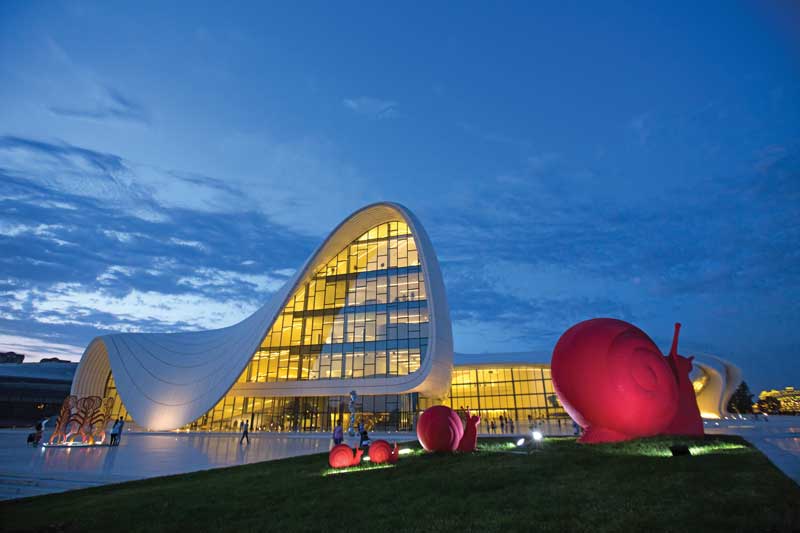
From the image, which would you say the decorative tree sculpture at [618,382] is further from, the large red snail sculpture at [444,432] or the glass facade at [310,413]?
the glass facade at [310,413]

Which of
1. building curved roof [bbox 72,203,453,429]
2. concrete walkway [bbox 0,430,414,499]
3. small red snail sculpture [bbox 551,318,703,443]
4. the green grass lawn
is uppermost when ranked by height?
building curved roof [bbox 72,203,453,429]

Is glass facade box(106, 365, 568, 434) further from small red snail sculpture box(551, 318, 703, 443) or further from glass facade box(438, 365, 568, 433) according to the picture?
small red snail sculpture box(551, 318, 703, 443)

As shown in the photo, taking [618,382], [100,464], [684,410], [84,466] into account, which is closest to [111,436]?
[100,464]

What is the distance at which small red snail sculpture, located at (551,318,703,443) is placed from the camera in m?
11.3

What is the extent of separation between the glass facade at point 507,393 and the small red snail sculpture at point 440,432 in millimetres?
34175

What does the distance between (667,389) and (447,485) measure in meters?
7.58

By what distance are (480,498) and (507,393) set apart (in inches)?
1776

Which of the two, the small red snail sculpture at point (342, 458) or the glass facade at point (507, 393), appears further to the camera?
the glass facade at point (507, 393)

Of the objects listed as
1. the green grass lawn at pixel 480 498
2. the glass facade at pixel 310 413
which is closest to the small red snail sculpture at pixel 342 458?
the green grass lawn at pixel 480 498

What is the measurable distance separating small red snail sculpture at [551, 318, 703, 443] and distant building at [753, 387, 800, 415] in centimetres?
10401

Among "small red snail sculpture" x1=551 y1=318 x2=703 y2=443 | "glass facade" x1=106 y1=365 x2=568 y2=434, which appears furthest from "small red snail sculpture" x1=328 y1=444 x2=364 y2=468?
"glass facade" x1=106 y1=365 x2=568 y2=434

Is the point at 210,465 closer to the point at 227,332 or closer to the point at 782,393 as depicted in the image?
the point at 227,332

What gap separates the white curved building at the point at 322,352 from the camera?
A: 33.8 metres

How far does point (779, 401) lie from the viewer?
94.2 meters
